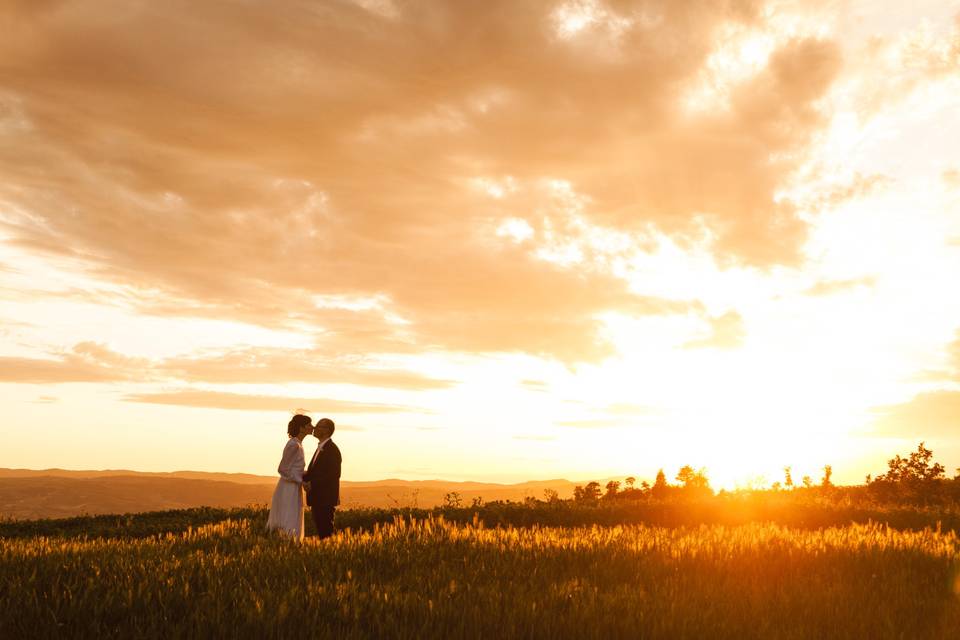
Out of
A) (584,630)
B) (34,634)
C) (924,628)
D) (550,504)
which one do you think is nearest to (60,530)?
(550,504)

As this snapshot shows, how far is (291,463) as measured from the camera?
48.2 feet

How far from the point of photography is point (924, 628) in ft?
24.6

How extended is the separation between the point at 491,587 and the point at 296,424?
7858 mm

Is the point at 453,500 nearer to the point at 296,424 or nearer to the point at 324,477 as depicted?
the point at 324,477

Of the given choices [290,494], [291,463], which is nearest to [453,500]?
[290,494]

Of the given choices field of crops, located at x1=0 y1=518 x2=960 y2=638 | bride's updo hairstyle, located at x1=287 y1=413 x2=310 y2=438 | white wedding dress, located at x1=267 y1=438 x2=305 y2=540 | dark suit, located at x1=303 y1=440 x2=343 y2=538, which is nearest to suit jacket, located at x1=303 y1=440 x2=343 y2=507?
dark suit, located at x1=303 y1=440 x2=343 y2=538

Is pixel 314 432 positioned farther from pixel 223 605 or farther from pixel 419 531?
pixel 223 605

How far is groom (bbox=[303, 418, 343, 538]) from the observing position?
1493 centimetres

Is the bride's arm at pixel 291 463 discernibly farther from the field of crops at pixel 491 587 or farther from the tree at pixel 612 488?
the tree at pixel 612 488

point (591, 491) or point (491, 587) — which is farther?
point (591, 491)

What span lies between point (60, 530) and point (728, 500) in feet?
63.7

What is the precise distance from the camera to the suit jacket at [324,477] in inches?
588

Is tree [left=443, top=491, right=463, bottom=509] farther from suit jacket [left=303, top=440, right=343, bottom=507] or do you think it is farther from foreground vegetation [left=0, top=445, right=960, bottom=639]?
foreground vegetation [left=0, top=445, right=960, bottom=639]

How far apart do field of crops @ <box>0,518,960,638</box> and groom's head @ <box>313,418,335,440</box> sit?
11.8ft
